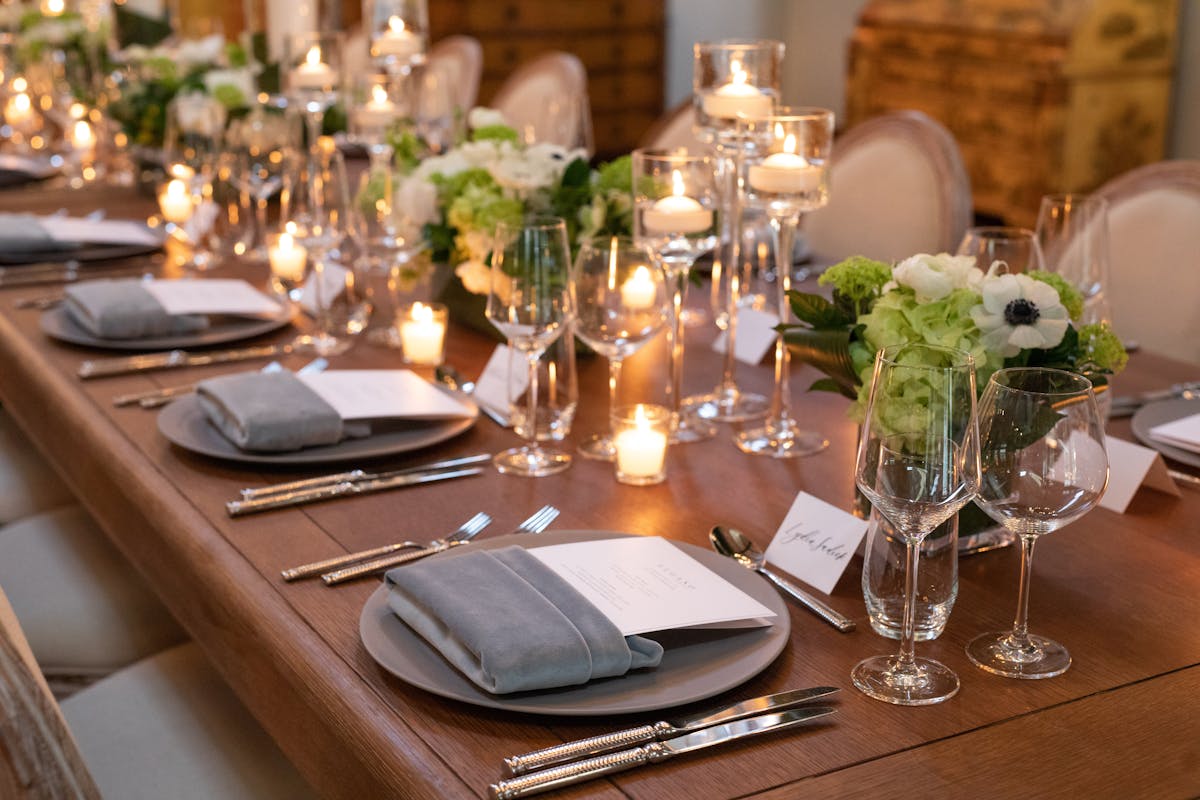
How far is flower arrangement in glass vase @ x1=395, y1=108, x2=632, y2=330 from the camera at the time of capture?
1741 millimetres

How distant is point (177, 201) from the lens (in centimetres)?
241

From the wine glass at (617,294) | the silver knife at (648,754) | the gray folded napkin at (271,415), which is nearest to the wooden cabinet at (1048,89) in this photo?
the wine glass at (617,294)

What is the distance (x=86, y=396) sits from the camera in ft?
5.36

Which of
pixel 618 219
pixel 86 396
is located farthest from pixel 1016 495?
pixel 86 396

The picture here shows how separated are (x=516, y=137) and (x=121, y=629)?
2.71ft

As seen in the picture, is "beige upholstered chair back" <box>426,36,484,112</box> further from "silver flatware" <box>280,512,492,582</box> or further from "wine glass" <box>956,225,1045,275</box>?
"silver flatware" <box>280,512,492,582</box>

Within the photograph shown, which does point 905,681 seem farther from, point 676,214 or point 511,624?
point 676,214

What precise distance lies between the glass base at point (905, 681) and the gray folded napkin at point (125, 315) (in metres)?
1.18

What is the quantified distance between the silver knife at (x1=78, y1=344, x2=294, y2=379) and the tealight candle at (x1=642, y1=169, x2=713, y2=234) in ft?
1.90

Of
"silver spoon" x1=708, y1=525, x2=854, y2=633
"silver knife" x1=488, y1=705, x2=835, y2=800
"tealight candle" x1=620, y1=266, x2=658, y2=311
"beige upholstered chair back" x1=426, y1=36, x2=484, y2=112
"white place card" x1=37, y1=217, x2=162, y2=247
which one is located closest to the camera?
"silver knife" x1=488, y1=705, x2=835, y2=800

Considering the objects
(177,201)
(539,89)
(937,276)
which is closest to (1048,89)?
(539,89)

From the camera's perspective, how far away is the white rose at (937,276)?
3.73ft

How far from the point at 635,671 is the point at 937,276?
1.37 feet

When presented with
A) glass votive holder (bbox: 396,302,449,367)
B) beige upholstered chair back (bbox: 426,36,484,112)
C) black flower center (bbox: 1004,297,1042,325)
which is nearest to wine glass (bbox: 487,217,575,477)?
glass votive holder (bbox: 396,302,449,367)
